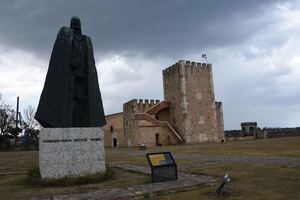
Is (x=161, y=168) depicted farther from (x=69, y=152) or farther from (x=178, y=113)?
(x=178, y=113)

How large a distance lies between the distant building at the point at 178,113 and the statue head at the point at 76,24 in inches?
1041

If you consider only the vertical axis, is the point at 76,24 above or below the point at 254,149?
above

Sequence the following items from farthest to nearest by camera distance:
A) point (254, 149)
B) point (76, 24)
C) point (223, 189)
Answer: point (254, 149), point (76, 24), point (223, 189)

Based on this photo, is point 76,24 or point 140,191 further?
point 76,24

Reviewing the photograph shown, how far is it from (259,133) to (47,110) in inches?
1625

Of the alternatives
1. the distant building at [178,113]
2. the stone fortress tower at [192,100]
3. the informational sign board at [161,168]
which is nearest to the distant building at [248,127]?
the distant building at [178,113]

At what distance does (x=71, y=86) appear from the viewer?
8008 mm

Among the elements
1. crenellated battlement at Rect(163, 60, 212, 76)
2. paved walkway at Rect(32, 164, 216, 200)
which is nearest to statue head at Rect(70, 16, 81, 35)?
paved walkway at Rect(32, 164, 216, 200)

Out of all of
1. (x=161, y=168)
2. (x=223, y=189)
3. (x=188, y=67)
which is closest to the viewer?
(x=223, y=189)

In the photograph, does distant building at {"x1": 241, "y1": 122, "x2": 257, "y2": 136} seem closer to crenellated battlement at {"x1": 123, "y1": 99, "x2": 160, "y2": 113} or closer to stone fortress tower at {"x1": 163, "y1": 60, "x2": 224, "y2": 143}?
stone fortress tower at {"x1": 163, "y1": 60, "x2": 224, "y2": 143}

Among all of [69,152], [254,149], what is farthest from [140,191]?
[254,149]

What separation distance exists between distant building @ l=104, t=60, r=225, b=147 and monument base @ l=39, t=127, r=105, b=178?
2695 cm

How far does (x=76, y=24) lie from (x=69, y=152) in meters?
3.42

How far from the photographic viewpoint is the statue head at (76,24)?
8422mm
